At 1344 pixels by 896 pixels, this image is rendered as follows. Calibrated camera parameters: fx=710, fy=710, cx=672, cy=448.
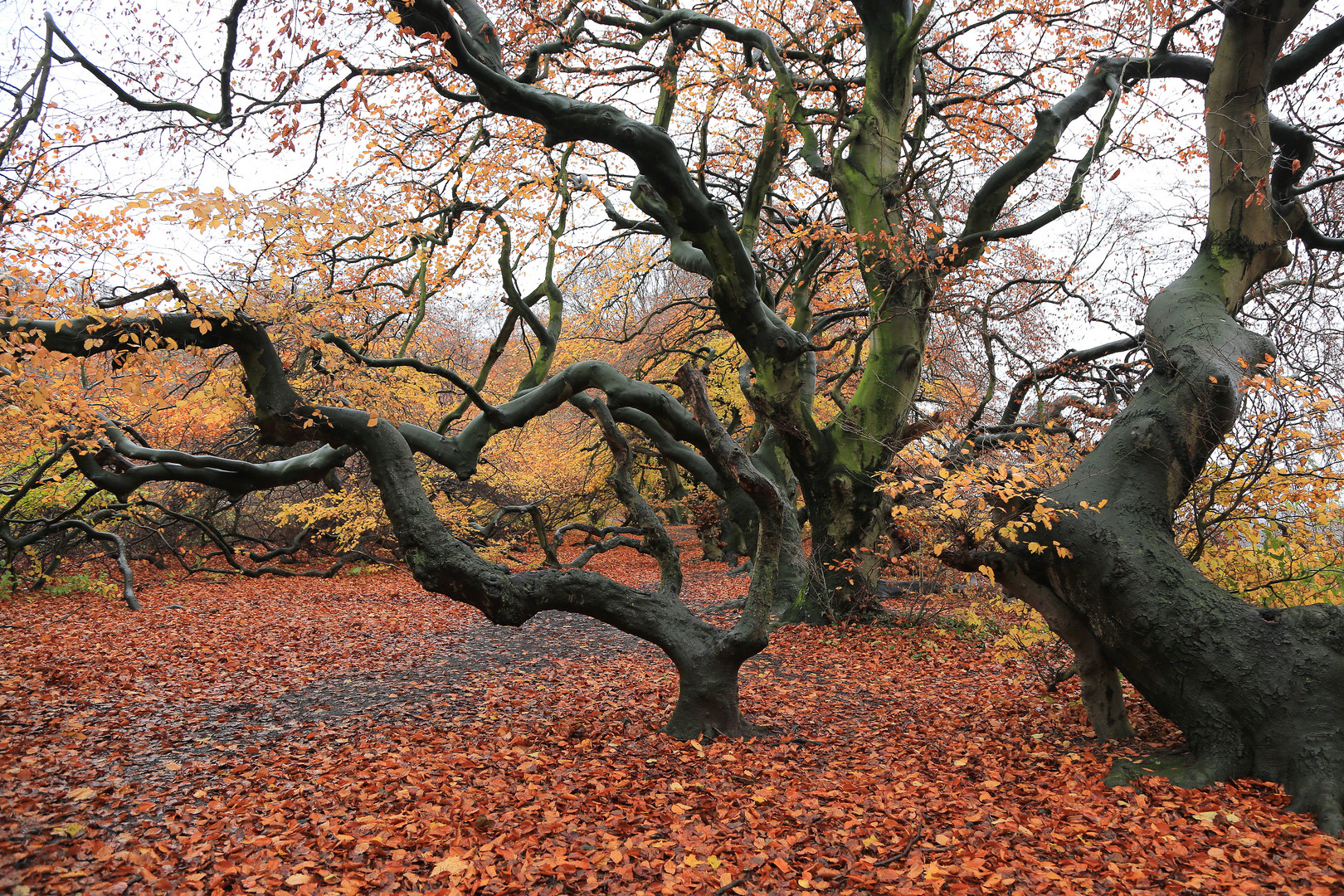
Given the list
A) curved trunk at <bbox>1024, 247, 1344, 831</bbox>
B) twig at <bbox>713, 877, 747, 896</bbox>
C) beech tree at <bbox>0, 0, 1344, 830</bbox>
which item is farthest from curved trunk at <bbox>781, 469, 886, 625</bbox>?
twig at <bbox>713, 877, 747, 896</bbox>

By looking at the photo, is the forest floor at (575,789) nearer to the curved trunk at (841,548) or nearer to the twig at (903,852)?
the twig at (903,852)

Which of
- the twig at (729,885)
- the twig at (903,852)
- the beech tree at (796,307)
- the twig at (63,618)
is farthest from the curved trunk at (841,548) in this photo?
the twig at (63,618)

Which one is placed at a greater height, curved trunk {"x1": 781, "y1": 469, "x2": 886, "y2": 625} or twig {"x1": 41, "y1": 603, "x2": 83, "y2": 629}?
curved trunk {"x1": 781, "y1": 469, "x2": 886, "y2": 625}

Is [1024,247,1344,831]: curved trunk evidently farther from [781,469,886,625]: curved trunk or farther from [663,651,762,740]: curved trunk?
[781,469,886,625]: curved trunk

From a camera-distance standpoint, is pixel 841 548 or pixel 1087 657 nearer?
pixel 1087 657

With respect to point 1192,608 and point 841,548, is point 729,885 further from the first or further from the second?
point 841,548

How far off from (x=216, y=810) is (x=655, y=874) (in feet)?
8.15

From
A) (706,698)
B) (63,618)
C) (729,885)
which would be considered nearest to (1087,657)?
→ (706,698)

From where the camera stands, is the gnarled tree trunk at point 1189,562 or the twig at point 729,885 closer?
the twig at point 729,885

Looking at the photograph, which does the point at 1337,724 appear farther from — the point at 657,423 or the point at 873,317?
the point at 657,423

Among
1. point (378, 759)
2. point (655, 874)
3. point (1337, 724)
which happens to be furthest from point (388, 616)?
point (1337, 724)

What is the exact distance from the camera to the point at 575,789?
4.27 metres

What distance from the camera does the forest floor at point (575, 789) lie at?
3.19 metres

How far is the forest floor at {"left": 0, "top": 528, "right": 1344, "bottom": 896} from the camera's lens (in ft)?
10.5
